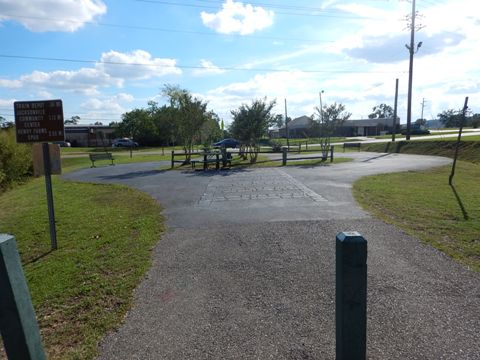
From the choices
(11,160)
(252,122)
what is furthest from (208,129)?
(11,160)

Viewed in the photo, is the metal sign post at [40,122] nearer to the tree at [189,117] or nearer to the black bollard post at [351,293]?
the black bollard post at [351,293]

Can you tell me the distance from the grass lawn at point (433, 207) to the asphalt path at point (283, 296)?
422 mm

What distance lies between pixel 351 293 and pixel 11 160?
18.3 meters

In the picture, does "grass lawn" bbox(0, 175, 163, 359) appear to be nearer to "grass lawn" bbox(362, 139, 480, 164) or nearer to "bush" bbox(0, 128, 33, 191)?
"bush" bbox(0, 128, 33, 191)

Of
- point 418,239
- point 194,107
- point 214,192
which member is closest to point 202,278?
point 418,239

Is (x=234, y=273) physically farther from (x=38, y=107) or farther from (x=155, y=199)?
(x=155, y=199)

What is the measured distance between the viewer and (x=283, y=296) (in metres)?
3.72

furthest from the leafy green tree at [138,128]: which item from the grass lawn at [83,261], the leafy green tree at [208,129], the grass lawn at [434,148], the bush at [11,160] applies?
the grass lawn at [83,261]

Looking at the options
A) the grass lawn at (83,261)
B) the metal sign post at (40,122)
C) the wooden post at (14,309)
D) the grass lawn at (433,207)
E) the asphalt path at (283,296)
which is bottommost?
the grass lawn at (83,261)

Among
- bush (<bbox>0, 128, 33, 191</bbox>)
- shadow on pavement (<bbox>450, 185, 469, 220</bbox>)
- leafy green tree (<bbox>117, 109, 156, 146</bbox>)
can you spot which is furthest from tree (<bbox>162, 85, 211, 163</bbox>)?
leafy green tree (<bbox>117, 109, 156, 146</bbox>)

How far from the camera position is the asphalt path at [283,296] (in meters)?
2.88

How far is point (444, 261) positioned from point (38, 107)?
645 centimetres

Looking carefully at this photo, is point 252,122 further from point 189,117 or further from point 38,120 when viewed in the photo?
point 38,120

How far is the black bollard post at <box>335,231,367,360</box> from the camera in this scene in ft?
7.12
